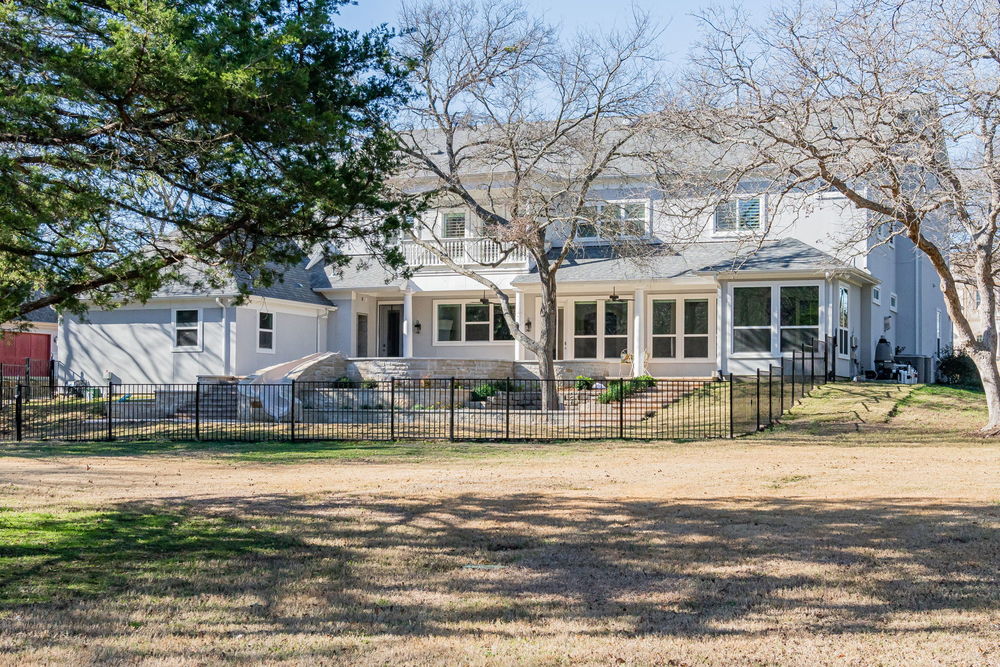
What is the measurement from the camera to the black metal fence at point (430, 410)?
19.4m

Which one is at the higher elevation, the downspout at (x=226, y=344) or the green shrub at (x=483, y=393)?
the downspout at (x=226, y=344)

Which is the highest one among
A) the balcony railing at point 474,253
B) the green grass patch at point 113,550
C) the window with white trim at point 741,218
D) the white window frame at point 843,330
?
the window with white trim at point 741,218

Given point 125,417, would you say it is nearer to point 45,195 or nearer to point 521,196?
point 521,196

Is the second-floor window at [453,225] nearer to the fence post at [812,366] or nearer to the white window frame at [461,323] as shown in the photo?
the white window frame at [461,323]

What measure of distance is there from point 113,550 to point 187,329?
21533 mm

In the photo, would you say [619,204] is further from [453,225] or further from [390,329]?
[390,329]

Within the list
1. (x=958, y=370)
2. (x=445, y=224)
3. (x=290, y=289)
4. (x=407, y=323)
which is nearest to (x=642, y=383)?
(x=407, y=323)

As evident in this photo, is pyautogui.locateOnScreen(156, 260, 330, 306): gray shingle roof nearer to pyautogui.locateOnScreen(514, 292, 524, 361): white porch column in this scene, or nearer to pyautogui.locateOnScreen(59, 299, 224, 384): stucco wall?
pyautogui.locateOnScreen(59, 299, 224, 384): stucco wall

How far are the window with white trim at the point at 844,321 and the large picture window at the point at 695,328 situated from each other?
3775 millimetres

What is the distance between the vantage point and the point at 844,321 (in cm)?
2614

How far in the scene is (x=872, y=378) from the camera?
27.9m

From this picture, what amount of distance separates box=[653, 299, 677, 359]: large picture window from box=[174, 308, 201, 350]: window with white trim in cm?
1353

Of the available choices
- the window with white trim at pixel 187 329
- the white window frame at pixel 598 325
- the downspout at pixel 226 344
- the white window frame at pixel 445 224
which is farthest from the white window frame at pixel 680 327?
the window with white trim at pixel 187 329

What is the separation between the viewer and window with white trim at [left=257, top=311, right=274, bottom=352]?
94.1ft
